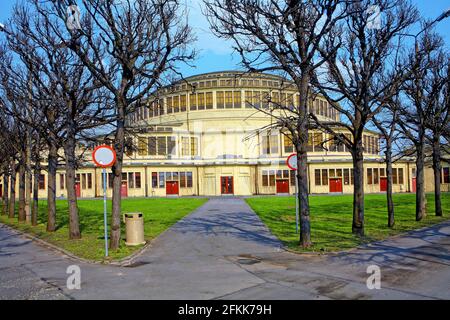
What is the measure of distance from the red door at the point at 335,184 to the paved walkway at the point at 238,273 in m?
42.4

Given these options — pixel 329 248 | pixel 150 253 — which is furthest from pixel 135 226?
pixel 329 248

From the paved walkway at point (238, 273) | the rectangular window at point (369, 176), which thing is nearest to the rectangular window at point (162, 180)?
the rectangular window at point (369, 176)

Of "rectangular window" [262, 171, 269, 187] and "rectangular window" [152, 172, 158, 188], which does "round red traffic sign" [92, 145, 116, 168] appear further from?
"rectangular window" [152, 172, 158, 188]

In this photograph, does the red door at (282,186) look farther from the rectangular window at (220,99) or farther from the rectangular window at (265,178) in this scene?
the rectangular window at (220,99)

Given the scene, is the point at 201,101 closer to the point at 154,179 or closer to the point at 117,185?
the point at 154,179

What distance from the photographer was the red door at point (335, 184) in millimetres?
56312

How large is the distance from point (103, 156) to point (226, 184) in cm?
4366

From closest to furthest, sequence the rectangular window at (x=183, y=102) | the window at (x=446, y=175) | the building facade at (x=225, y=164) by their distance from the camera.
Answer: the building facade at (x=225, y=164)
the window at (x=446, y=175)
the rectangular window at (x=183, y=102)

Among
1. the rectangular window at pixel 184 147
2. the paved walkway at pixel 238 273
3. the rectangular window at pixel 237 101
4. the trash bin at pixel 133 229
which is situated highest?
the rectangular window at pixel 237 101

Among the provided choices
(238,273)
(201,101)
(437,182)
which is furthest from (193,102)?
(238,273)

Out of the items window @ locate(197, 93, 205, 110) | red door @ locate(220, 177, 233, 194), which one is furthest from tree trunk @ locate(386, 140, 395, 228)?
window @ locate(197, 93, 205, 110)

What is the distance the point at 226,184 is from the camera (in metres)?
55.4

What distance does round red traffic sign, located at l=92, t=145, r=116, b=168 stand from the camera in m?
11.9
